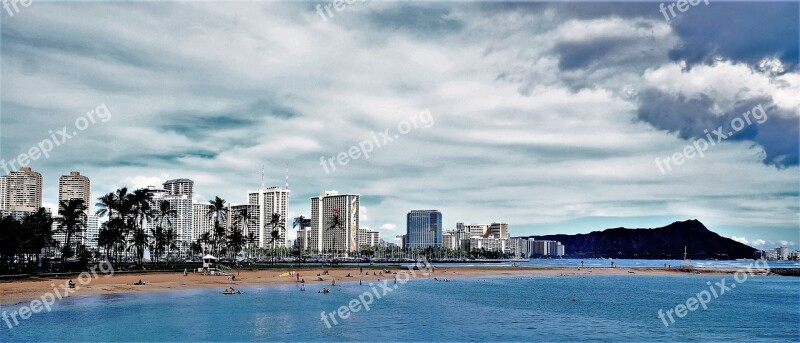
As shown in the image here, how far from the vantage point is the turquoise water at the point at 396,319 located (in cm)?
4659

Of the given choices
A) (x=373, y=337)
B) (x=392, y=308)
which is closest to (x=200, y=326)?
(x=373, y=337)

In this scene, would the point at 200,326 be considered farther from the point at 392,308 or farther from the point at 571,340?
the point at 571,340

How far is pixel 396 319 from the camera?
5712cm

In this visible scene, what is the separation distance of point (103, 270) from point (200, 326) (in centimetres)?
6655

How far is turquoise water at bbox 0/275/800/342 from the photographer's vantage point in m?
46.6

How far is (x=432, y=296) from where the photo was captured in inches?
3317
